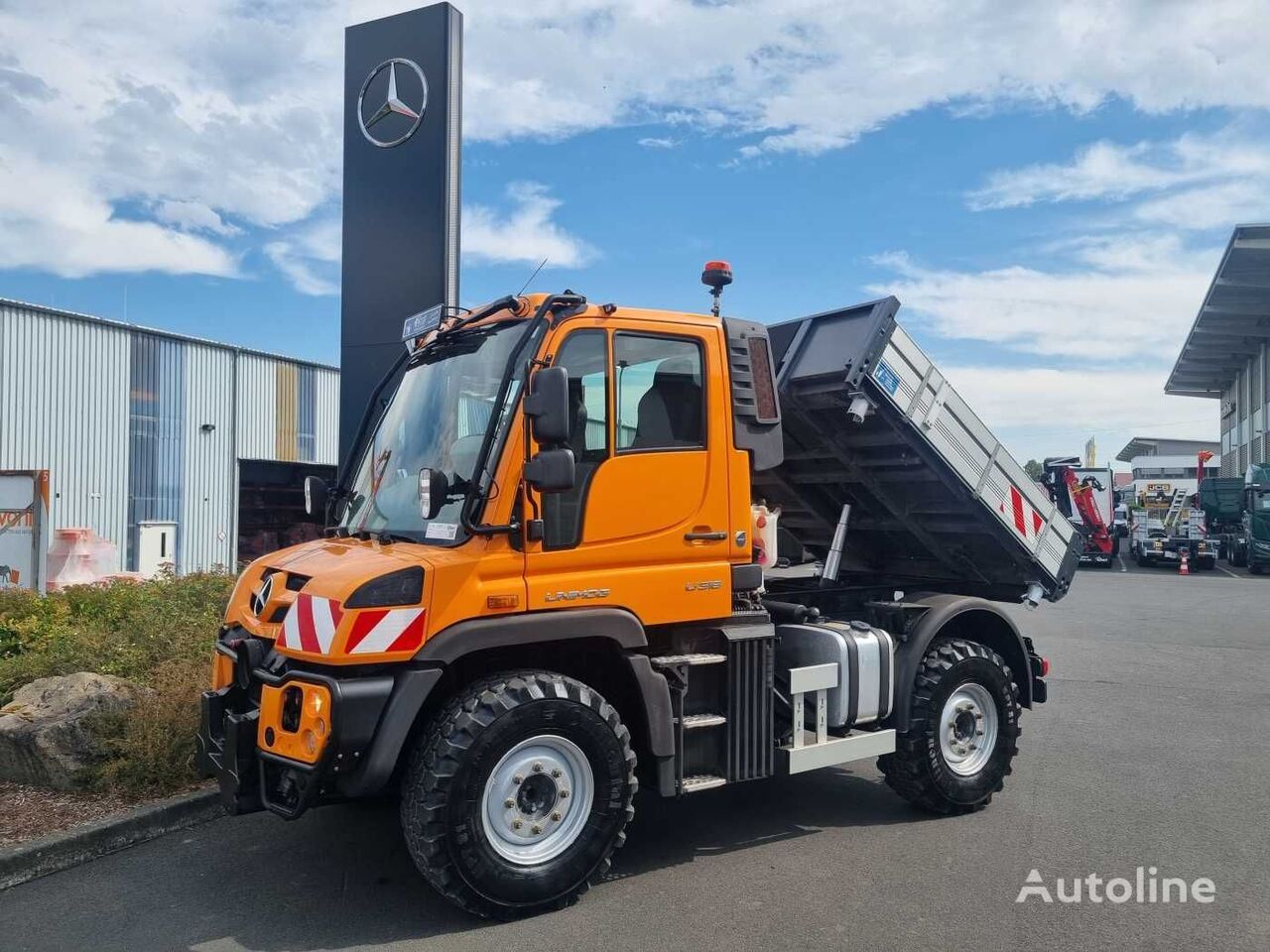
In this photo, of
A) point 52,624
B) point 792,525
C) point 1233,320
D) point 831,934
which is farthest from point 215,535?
point 1233,320

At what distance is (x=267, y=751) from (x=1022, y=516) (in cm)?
474

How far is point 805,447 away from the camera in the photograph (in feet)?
21.6

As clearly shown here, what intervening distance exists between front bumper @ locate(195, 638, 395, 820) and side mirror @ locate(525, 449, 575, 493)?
1.04 metres

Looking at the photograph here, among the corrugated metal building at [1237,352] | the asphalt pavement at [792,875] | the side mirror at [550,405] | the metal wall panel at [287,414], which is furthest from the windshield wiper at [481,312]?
the corrugated metal building at [1237,352]

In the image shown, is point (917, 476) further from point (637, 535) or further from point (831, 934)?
point (831, 934)

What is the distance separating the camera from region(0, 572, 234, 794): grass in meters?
5.91

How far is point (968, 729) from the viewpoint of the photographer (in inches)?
247

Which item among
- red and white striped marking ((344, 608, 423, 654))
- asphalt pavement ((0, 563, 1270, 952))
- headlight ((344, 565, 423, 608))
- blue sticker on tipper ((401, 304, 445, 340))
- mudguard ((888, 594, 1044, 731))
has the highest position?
blue sticker on tipper ((401, 304, 445, 340))

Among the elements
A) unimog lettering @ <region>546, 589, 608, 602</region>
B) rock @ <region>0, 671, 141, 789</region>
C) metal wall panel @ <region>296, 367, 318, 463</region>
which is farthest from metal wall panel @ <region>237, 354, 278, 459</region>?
unimog lettering @ <region>546, 589, 608, 602</region>

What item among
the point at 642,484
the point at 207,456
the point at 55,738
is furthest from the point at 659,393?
the point at 207,456

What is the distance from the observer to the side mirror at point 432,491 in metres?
4.45

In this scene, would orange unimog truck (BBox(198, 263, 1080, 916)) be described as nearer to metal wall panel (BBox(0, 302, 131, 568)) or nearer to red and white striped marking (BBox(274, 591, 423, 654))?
red and white striped marking (BBox(274, 591, 423, 654))

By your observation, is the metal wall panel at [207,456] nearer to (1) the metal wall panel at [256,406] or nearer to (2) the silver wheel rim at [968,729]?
(1) the metal wall panel at [256,406]

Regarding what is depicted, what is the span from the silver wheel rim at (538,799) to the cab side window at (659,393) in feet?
4.76
